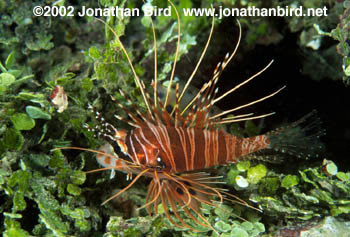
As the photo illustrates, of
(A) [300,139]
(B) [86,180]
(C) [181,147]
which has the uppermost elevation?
(A) [300,139]

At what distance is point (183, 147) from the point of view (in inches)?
96.0

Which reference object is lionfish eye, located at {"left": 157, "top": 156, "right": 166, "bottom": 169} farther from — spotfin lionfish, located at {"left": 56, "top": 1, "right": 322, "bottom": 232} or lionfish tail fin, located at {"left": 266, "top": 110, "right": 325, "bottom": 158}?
lionfish tail fin, located at {"left": 266, "top": 110, "right": 325, "bottom": 158}

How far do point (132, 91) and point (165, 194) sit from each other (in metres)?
1.15

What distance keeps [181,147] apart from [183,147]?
0.02 metres

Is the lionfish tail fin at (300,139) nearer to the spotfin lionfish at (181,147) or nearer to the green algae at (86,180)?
the spotfin lionfish at (181,147)

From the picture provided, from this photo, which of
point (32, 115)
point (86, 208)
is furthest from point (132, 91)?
point (86, 208)

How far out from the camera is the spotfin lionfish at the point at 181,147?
7.48 feet

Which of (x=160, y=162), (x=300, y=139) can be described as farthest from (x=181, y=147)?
(x=300, y=139)

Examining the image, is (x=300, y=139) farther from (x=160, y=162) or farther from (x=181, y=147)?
(x=160, y=162)

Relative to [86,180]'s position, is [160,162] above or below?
above

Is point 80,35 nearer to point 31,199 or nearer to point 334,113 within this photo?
point 31,199

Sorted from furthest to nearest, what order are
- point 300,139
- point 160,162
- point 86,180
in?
point 300,139 < point 86,180 < point 160,162

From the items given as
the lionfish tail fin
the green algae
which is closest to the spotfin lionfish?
the lionfish tail fin

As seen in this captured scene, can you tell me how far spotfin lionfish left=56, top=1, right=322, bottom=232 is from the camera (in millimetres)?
2281
